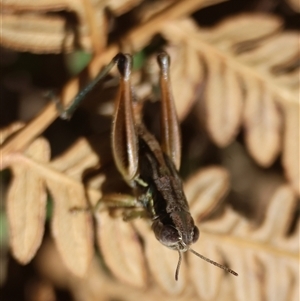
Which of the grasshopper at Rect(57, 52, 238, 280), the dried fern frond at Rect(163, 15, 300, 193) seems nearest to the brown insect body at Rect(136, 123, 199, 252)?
the grasshopper at Rect(57, 52, 238, 280)

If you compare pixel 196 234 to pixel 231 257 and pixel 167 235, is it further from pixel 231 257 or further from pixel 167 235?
pixel 231 257

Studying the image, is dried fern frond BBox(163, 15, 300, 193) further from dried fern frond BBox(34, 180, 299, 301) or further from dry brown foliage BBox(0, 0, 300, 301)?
dried fern frond BBox(34, 180, 299, 301)

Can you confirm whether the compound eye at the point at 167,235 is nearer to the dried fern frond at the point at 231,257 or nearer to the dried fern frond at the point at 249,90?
the dried fern frond at the point at 231,257

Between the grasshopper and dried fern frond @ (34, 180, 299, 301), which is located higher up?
the grasshopper

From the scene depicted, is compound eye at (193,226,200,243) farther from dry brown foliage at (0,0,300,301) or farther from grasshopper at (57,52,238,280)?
dry brown foliage at (0,0,300,301)

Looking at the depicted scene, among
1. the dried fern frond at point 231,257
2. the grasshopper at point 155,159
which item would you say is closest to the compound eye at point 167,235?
the grasshopper at point 155,159

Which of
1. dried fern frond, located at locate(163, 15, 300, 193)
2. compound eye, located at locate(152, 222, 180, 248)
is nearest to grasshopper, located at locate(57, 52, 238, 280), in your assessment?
compound eye, located at locate(152, 222, 180, 248)

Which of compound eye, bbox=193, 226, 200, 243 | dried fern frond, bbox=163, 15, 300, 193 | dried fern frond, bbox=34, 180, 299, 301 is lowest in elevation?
dried fern frond, bbox=34, 180, 299, 301

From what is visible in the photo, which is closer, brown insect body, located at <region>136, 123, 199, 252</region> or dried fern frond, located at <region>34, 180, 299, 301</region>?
brown insect body, located at <region>136, 123, 199, 252</region>
